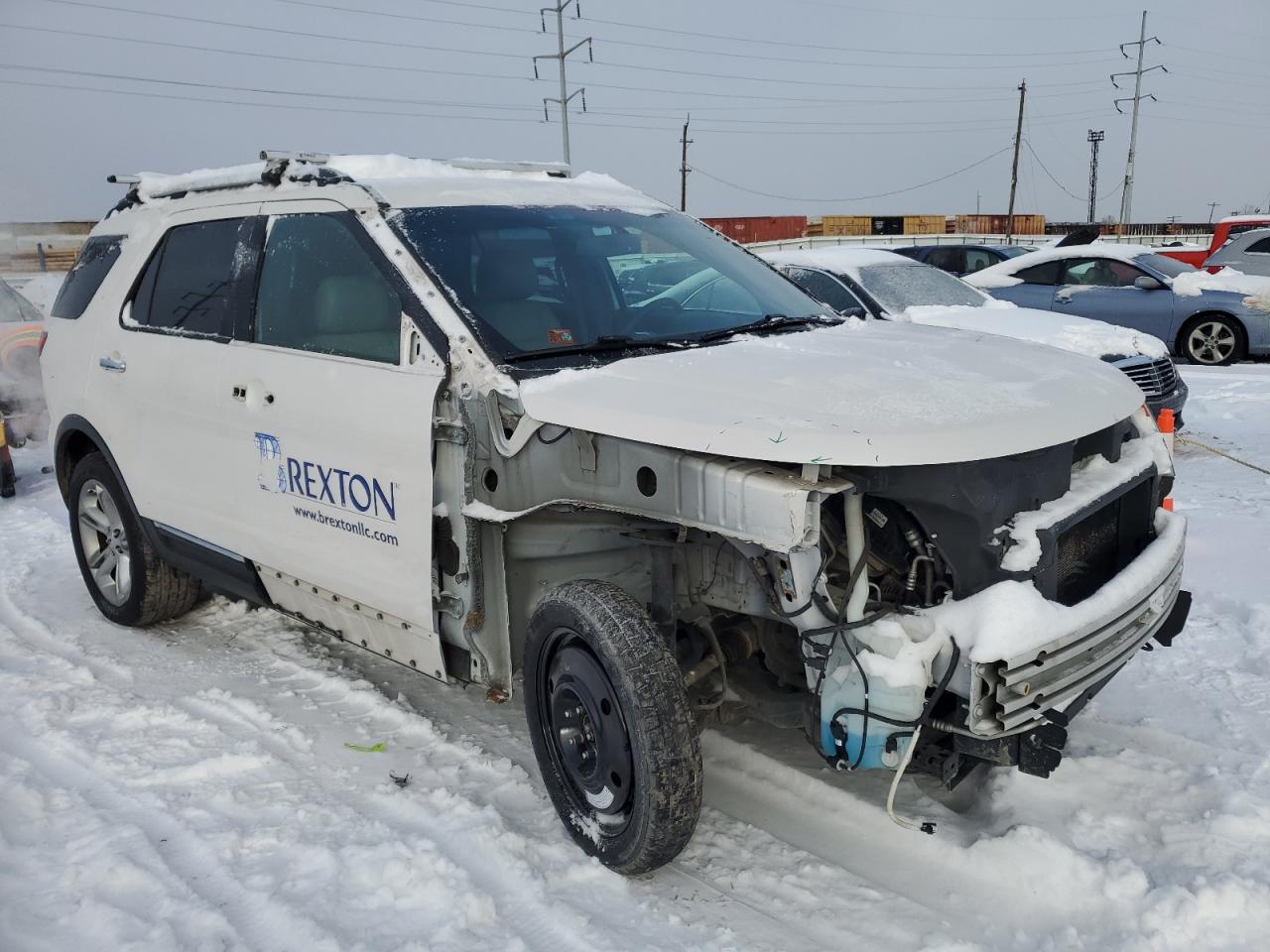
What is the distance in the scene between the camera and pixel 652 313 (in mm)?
3633

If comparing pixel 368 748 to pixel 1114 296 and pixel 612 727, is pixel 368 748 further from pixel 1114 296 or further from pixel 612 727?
pixel 1114 296

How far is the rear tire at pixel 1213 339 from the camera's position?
38.9 ft

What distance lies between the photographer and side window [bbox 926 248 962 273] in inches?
630

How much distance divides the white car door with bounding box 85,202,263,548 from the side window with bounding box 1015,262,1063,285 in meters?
9.76

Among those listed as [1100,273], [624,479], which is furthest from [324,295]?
[1100,273]

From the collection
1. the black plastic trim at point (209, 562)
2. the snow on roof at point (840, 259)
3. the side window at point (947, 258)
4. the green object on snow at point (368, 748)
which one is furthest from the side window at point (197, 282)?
the side window at point (947, 258)

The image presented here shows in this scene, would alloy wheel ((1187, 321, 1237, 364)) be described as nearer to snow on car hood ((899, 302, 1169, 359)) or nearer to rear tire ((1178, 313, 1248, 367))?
rear tire ((1178, 313, 1248, 367))

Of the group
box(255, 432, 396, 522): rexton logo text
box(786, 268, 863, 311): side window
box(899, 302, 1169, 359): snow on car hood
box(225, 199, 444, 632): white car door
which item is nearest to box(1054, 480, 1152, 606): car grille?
box(225, 199, 444, 632): white car door

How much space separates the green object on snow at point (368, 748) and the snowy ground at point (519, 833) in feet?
0.12

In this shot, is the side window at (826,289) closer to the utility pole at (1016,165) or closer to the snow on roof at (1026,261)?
the snow on roof at (1026,261)

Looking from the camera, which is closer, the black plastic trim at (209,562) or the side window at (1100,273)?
the black plastic trim at (209,562)

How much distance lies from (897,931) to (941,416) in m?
1.39

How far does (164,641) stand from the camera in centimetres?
498

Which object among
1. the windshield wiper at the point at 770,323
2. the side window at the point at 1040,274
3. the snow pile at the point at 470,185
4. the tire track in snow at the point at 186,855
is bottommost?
the tire track in snow at the point at 186,855
